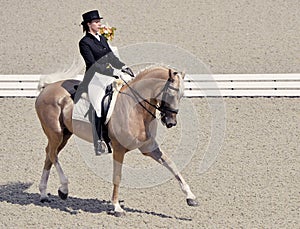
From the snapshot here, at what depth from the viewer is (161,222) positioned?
7.43 m

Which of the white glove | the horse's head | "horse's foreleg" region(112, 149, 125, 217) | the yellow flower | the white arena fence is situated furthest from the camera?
the white arena fence

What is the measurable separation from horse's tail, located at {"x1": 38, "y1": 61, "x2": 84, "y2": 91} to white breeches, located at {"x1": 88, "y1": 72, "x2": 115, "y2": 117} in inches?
42.1

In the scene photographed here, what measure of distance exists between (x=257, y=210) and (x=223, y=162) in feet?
5.57

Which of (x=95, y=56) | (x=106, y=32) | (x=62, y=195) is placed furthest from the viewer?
(x=62, y=195)

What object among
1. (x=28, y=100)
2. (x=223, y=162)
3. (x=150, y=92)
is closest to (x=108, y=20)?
(x=28, y=100)

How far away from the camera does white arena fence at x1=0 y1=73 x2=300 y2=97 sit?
12156 millimetres

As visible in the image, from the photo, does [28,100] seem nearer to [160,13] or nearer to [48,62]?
[48,62]

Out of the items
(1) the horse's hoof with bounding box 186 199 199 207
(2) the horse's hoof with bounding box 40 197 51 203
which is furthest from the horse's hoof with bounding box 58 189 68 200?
(1) the horse's hoof with bounding box 186 199 199 207

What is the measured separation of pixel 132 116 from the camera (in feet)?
24.7

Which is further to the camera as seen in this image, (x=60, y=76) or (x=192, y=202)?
(x=60, y=76)

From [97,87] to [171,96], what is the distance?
43.1 inches

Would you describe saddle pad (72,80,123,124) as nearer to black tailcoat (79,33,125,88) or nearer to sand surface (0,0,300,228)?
black tailcoat (79,33,125,88)

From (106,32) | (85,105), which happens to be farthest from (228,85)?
(85,105)

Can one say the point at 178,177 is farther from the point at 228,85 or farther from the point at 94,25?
the point at 228,85
